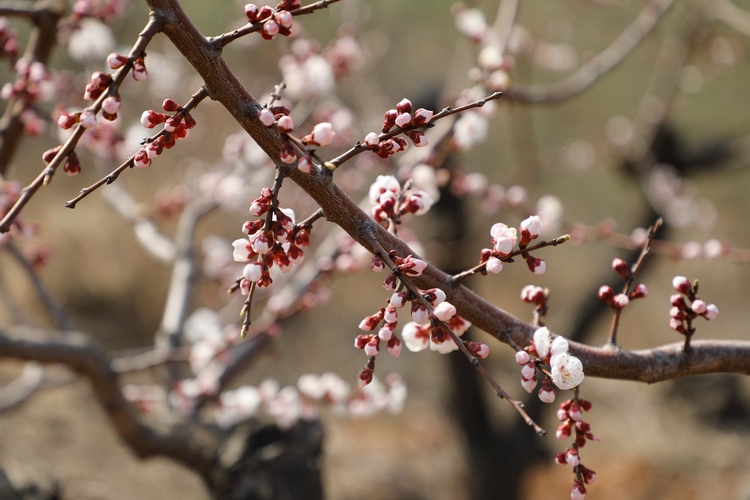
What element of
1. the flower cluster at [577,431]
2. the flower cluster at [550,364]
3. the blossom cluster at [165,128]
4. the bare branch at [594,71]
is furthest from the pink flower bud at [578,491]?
the bare branch at [594,71]

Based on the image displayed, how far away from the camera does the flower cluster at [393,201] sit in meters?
1.11

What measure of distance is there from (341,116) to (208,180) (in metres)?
0.67

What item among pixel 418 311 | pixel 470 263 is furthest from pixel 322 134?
pixel 470 263

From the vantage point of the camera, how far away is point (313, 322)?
7762 millimetres

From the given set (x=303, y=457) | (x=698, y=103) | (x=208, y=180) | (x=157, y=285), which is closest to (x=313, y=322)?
(x=157, y=285)

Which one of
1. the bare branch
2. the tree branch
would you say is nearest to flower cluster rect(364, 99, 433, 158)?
the tree branch

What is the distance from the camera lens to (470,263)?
14.6 feet

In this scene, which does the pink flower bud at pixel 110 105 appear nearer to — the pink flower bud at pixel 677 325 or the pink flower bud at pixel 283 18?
the pink flower bud at pixel 283 18

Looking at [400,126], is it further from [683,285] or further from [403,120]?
[683,285]

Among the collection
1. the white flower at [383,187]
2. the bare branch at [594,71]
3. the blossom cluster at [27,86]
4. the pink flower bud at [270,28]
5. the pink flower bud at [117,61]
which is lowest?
the pink flower bud at [117,61]

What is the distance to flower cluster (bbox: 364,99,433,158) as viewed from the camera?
90cm

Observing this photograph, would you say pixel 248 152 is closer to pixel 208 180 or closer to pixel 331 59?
pixel 208 180

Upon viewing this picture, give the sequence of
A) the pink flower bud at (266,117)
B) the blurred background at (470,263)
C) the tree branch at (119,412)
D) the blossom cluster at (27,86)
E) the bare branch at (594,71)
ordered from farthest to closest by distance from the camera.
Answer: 1. the blurred background at (470,263)
2. the bare branch at (594,71)
3. the tree branch at (119,412)
4. the blossom cluster at (27,86)
5. the pink flower bud at (266,117)

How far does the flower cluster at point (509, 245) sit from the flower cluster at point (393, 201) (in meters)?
0.15
